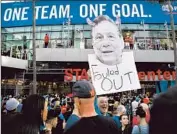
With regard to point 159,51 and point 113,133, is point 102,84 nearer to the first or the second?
point 113,133

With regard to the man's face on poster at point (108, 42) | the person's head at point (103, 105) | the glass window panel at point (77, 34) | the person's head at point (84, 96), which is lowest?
the person's head at point (103, 105)

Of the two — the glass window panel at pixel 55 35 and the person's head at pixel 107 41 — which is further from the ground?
the glass window panel at pixel 55 35

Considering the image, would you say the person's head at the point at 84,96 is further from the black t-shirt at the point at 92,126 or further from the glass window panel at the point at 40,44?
the glass window panel at the point at 40,44

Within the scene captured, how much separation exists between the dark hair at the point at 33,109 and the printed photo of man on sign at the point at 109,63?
3.41 m

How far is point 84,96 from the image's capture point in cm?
256

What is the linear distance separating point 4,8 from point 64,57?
22.3 ft

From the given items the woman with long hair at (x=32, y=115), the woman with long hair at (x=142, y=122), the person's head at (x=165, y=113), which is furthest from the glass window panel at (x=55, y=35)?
the person's head at (x=165, y=113)

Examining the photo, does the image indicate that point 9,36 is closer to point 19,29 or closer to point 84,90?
point 19,29

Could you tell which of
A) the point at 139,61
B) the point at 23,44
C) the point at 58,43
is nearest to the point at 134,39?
the point at 139,61

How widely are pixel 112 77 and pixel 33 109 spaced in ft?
12.1

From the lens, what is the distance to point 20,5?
2691 cm

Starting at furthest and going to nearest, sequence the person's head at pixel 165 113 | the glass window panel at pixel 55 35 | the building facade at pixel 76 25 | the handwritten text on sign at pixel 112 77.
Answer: the glass window panel at pixel 55 35 < the building facade at pixel 76 25 < the handwritten text on sign at pixel 112 77 < the person's head at pixel 165 113

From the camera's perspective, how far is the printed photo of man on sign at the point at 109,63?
6.59 m

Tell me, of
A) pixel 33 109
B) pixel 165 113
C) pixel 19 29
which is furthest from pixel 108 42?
pixel 19 29
